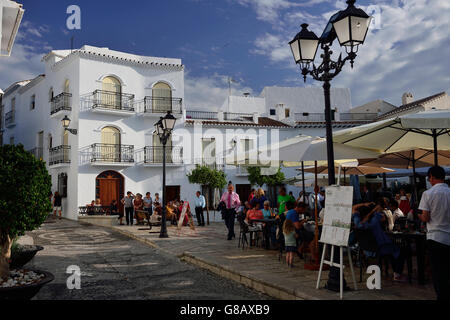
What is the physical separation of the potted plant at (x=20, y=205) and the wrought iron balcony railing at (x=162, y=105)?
18799 mm

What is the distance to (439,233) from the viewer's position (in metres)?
4.28

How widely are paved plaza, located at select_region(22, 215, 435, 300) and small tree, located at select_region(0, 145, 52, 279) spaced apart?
48.8 inches

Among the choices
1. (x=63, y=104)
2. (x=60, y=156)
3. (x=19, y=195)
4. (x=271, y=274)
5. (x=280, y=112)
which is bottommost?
(x=271, y=274)

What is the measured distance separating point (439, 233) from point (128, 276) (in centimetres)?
533

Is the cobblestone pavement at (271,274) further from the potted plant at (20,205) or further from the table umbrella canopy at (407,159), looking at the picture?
the table umbrella canopy at (407,159)

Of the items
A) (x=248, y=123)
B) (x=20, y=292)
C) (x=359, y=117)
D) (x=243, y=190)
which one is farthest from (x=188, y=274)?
(x=359, y=117)

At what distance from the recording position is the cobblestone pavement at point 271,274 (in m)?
5.18

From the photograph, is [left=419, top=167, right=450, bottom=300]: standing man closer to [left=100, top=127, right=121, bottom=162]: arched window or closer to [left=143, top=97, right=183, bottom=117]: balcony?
[left=100, top=127, right=121, bottom=162]: arched window

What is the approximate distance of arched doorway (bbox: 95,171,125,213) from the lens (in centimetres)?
2197

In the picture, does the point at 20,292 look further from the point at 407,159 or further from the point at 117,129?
the point at 117,129
